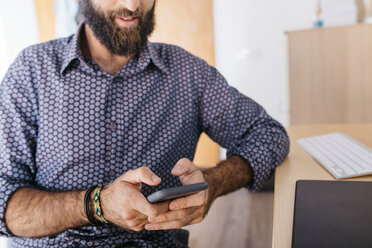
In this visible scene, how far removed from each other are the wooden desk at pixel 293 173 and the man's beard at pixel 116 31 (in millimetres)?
569

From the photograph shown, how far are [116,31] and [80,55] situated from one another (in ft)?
0.46

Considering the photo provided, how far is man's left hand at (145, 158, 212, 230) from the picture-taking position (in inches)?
27.5

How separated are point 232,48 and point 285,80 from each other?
91cm

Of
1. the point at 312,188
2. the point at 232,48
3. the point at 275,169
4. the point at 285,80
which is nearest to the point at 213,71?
the point at 275,169

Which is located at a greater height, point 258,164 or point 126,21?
point 126,21

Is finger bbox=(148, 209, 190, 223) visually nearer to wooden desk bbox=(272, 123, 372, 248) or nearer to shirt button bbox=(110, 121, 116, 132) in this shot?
wooden desk bbox=(272, 123, 372, 248)

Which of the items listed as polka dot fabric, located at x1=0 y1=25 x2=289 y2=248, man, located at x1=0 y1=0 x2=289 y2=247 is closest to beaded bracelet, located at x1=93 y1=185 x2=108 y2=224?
man, located at x1=0 y1=0 x2=289 y2=247

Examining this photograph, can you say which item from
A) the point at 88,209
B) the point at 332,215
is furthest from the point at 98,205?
the point at 332,215

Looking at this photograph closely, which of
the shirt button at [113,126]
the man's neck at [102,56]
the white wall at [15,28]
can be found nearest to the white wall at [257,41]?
the white wall at [15,28]

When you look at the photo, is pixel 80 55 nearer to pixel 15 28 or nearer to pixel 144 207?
pixel 144 207

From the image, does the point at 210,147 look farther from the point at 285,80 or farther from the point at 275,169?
the point at 275,169

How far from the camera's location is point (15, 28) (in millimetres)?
2721

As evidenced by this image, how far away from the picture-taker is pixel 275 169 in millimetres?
996

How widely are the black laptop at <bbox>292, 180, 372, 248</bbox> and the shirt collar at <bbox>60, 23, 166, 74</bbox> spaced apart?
57 cm
